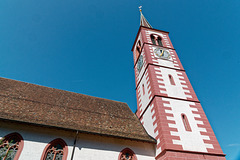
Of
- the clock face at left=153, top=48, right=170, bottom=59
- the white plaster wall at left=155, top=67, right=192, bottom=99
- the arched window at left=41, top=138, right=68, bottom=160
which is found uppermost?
the clock face at left=153, top=48, right=170, bottom=59

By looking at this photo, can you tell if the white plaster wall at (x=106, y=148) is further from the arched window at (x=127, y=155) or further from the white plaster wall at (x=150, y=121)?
the white plaster wall at (x=150, y=121)

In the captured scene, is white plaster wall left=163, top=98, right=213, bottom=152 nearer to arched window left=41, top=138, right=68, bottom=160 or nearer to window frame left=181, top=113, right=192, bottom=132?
window frame left=181, top=113, right=192, bottom=132

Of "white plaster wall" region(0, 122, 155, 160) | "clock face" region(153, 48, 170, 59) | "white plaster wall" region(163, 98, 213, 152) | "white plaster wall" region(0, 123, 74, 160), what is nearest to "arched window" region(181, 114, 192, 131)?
"white plaster wall" region(163, 98, 213, 152)

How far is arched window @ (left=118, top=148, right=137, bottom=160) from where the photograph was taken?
984cm

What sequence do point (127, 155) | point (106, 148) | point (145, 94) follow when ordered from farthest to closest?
point (145, 94) < point (127, 155) < point (106, 148)

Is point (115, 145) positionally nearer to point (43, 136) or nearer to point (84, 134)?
point (84, 134)

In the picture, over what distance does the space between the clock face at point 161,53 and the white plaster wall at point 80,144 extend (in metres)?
9.13

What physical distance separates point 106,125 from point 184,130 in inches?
206

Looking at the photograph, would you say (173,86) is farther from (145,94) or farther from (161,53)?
(161,53)

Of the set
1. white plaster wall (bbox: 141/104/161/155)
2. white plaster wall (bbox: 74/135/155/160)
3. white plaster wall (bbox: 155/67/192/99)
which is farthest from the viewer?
white plaster wall (bbox: 155/67/192/99)

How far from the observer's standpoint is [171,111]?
11312 mm

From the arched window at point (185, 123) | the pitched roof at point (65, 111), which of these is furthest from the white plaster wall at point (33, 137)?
the arched window at point (185, 123)

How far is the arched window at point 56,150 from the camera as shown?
8773 mm

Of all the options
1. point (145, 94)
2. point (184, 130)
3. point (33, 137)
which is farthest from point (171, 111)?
point (33, 137)
